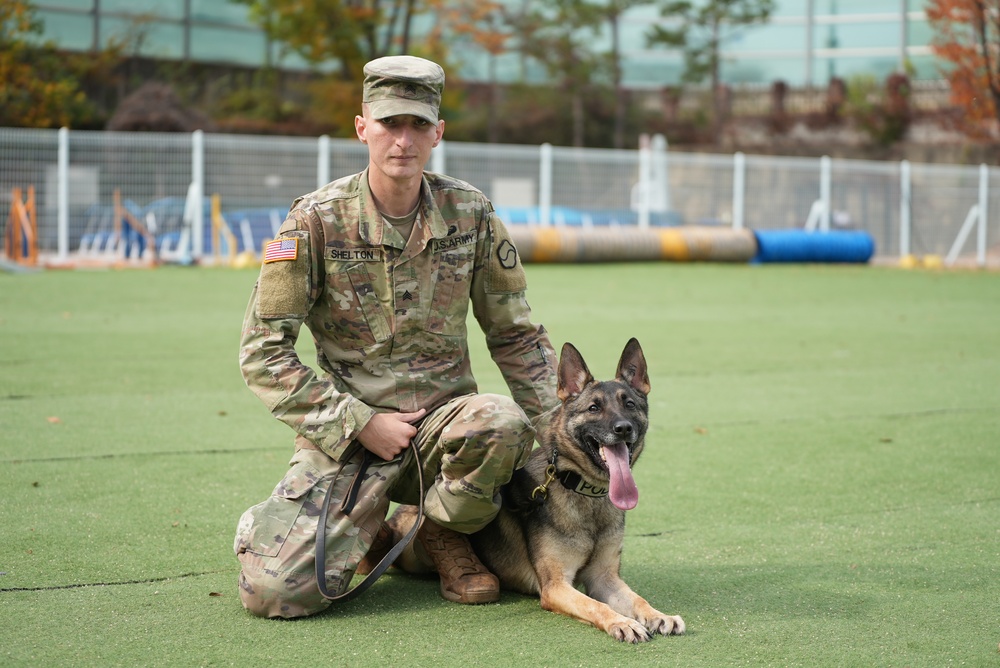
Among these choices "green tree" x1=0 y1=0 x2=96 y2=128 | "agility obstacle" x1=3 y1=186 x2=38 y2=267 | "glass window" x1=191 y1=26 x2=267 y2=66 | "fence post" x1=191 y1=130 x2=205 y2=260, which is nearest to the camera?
"agility obstacle" x1=3 y1=186 x2=38 y2=267

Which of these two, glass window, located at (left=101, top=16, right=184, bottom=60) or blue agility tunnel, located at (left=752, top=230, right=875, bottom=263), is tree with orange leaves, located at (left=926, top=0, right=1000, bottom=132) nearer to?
blue agility tunnel, located at (left=752, top=230, right=875, bottom=263)

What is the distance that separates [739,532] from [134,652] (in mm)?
2452

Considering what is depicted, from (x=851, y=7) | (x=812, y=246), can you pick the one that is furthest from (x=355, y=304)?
(x=851, y=7)

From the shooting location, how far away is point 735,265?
21.1 metres

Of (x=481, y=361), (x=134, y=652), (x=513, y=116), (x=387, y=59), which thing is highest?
(x=513, y=116)

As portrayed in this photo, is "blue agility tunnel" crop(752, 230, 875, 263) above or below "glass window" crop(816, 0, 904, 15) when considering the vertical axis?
below

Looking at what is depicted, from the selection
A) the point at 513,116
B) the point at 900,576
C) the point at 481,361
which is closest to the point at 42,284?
the point at 481,361

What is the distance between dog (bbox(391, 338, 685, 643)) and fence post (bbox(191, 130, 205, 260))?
16.6 meters

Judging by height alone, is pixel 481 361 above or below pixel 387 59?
below

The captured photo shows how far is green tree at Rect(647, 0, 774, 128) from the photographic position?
125ft

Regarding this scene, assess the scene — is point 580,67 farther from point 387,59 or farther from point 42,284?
point 387,59

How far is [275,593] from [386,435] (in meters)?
0.61

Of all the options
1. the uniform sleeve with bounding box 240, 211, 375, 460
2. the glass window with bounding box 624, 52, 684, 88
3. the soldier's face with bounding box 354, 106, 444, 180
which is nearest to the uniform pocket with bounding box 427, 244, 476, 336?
the soldier's face with bounding box 354, 106, 444, 180

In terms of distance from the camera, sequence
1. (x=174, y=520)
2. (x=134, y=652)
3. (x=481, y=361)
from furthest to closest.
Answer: (x=481, y=361) → (x=174, y=520) → (x=134, y=652)
